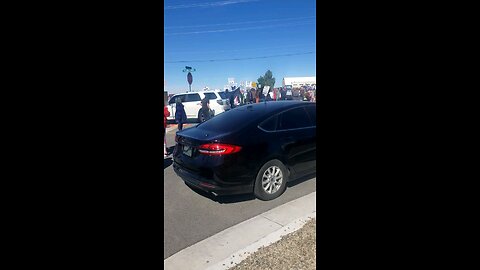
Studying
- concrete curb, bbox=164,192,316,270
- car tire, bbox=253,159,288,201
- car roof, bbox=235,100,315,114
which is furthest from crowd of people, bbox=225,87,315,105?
concrete curb, bbox=164,192,316,270

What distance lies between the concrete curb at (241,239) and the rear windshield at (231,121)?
126 cm

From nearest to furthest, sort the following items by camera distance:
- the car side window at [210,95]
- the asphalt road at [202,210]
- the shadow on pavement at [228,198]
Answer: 1. the asphalt road at [202,210]
2. the shadow on pavement at [228,198]
3. the car side window at [210,95]

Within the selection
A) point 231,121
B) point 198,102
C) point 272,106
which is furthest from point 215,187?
point 198,102

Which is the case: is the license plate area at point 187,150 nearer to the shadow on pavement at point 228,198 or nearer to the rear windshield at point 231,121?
the rear windshield at point 231,121

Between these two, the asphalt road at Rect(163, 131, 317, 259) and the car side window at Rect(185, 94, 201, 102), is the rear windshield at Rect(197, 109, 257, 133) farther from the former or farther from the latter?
the car side window at Rect(185, 94, 201, 102)

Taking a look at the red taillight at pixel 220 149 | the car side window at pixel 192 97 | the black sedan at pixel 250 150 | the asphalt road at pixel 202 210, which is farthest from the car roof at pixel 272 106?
the car side window at pixel 192 97

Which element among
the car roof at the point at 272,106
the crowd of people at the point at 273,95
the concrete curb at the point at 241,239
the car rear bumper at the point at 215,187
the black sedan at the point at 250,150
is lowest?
the concrete curb at the point at 241,239

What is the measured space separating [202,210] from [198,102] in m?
12.3

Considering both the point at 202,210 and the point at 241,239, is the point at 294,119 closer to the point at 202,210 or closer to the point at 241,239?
the point at 202,210

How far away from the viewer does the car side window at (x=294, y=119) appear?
15.2 ft
